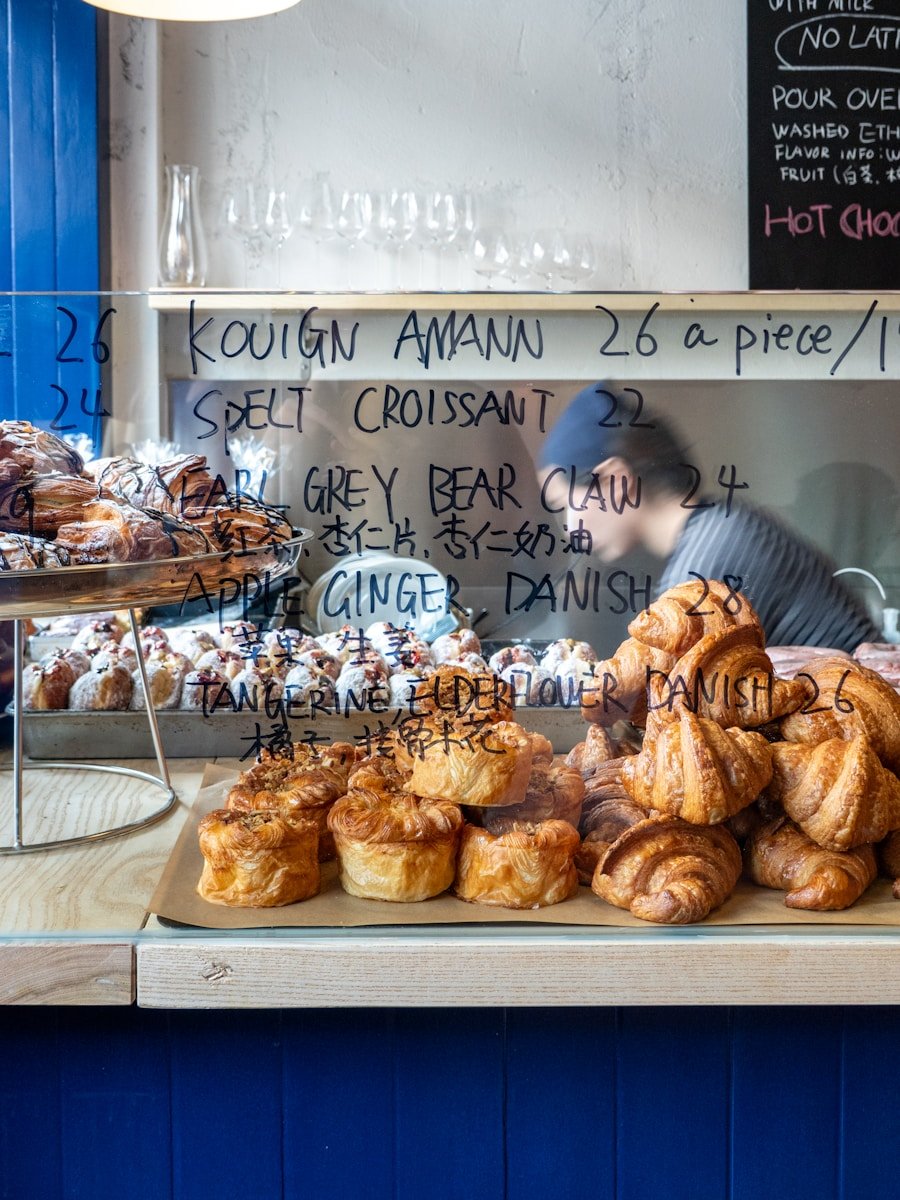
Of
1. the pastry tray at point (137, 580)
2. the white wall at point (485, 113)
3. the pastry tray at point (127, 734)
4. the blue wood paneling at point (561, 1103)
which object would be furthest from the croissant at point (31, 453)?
the white wall at point (485, 113)

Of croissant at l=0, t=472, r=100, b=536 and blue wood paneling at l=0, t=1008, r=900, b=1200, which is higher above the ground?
croissant at l=0, t=472, r=100, b=536

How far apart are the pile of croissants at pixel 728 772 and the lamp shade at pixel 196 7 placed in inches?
37.8

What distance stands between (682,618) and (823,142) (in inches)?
94.8

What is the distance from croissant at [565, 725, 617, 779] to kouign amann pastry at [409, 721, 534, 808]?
10 cm

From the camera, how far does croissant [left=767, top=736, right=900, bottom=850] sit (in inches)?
36.2

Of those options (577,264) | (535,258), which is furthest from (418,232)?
(577,264)

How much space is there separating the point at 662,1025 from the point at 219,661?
0.52 m

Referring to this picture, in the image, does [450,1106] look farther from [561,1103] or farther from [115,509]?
[115,509]

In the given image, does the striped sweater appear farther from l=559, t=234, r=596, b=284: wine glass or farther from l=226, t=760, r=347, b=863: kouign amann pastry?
l=559, t=234, r=596, b=284: wine glass

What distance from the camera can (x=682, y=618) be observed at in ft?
3.28

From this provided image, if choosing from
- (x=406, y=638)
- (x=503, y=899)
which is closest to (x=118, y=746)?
(x=406, y=638)

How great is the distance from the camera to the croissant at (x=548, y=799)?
0.96m

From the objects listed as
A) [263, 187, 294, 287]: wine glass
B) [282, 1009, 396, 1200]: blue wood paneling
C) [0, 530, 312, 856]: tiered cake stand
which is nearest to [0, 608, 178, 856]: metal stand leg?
[0, 530, 312, 856]: tiered cake stand

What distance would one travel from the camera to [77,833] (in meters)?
1.16
